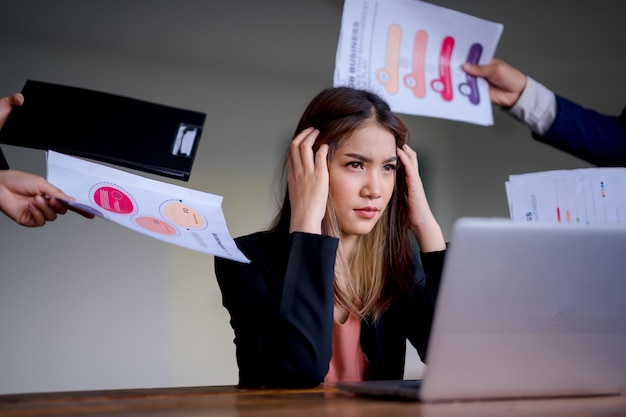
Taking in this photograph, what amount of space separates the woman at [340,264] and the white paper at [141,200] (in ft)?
0.80

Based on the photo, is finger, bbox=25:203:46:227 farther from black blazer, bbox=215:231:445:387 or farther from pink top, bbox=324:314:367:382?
pink top, bbox=324:314:367:382

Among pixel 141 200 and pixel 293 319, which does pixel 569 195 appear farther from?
pixel 141 200

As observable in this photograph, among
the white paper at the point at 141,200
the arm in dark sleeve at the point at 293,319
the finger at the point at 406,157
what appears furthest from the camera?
the finger at the point at 406,157

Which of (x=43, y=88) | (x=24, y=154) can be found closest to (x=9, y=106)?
(x=43, y=88)

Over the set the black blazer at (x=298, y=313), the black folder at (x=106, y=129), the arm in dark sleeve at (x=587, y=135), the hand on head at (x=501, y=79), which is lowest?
the black blazer at (x=298, y=313)

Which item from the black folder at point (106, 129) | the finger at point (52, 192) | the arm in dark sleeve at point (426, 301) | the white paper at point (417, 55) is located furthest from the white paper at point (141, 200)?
the white paper at point (417, 55)

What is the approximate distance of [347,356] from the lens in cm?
126

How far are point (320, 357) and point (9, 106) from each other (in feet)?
2.03

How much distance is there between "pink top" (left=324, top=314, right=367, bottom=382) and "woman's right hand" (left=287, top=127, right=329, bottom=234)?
0.67 feet

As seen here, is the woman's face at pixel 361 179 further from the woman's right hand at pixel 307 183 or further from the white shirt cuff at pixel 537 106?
the white shirt cuff at pixel 537 106

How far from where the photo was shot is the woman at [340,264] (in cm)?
106

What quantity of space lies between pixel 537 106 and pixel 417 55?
324mm

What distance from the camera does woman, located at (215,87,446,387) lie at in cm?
106

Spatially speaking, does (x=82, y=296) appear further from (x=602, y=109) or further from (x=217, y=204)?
(x=602, y=109)
